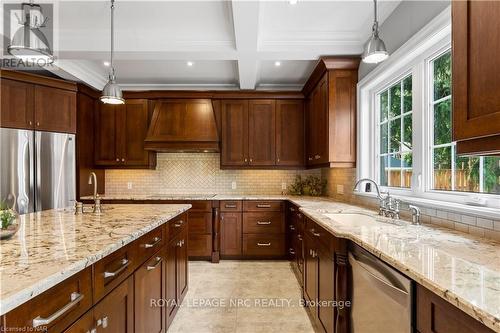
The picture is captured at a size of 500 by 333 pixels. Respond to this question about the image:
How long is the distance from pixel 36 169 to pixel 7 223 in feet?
7.86

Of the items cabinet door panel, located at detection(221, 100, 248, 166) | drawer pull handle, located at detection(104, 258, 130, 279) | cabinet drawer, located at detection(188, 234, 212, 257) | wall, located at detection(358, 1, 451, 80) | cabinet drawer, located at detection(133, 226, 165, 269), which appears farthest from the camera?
cabinet door panel, located at detection(221, 100, 248, 166)

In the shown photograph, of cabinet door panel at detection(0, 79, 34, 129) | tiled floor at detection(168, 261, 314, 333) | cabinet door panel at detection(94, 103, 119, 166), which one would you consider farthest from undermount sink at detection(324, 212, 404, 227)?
cabinet door panel at detection(0, 79, 34, 129)

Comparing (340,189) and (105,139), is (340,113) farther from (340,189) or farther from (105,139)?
(105,139)

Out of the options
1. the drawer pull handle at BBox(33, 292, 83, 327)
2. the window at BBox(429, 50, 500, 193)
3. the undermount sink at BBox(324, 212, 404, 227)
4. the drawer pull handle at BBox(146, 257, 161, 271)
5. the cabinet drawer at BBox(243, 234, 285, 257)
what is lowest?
the cabinet drawer at BBox(243, 234, 285, 257)

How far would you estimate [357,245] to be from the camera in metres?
1.48

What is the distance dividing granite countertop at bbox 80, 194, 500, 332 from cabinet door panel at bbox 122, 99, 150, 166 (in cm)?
332

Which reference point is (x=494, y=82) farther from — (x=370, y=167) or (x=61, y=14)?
(x=61, y=14)

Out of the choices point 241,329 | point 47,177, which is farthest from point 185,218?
point 47,177

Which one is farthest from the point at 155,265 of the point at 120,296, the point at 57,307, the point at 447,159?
the point at 447,159

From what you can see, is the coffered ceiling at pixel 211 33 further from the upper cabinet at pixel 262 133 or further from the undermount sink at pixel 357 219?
the undermount sink at pixel 357 219

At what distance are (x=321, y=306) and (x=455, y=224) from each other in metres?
1.03

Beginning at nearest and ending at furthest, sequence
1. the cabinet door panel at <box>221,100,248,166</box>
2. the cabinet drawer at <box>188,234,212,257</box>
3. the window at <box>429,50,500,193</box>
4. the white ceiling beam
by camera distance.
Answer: the window at <box>429,50,500,193</box> < the white ceiling beam < the cabinet drawer at <box>188,234,212,257</box> < the cabinet door panel at <box>221,100,248,166</box>

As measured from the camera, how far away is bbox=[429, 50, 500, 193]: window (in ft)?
5.25

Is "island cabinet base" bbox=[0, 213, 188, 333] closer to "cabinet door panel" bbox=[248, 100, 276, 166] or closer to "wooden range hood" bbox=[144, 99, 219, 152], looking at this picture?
"wooden range hood" bbox=[144, 99, 219, 152]
